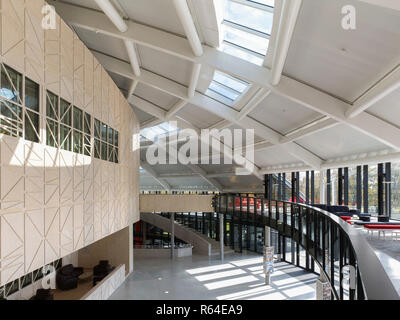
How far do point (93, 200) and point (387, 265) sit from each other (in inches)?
341

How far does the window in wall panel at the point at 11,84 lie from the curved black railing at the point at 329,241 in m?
6.45

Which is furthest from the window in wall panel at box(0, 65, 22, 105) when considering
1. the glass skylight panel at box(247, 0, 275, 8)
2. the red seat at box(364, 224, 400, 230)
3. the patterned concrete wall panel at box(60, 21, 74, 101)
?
the red seat at box(364, 224, 400, 230)

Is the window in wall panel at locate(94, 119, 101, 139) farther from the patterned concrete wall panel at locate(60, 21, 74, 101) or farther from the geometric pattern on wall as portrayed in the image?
the patterned concrete wall panel at locate(60, 21, 74, 101)

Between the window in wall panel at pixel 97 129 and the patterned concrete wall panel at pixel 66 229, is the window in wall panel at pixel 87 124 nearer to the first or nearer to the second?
the window in wall panel at pixel 97 129

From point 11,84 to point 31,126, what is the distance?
1.02 meters

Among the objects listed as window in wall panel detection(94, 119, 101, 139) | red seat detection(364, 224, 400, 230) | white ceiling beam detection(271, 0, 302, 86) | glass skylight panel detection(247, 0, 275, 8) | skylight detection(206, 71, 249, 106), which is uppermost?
glass skylight panel detection(247, 0, 275, 8)

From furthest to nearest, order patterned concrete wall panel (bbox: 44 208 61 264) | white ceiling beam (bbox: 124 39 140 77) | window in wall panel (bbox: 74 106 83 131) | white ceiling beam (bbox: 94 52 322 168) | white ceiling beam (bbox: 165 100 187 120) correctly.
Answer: white ceiling beam (bbox: 165 100 187 120) < white ceiling beam (bbox: 94 52 322 168) < white ceiling beam (bbox: 124 39 140 77) < window in wall panel (bbox: 74 106 83 131) < patterned concrete wall panel (bbox: 44 208 61 264)

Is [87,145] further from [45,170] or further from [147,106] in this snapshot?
[147,106]

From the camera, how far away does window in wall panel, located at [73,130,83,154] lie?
932 centimetres

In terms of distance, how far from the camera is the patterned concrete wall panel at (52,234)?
7363 millimetres

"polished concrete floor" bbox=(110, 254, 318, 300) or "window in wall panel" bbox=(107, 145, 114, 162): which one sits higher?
"window in wall panel" bbox=(107, 145, 114, 162)

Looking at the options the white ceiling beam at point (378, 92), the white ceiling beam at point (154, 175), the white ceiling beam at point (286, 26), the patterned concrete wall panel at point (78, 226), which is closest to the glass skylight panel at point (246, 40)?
the white ceiling beam at point (286, 26)

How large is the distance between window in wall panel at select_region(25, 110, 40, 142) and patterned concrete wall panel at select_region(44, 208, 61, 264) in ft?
5.67
